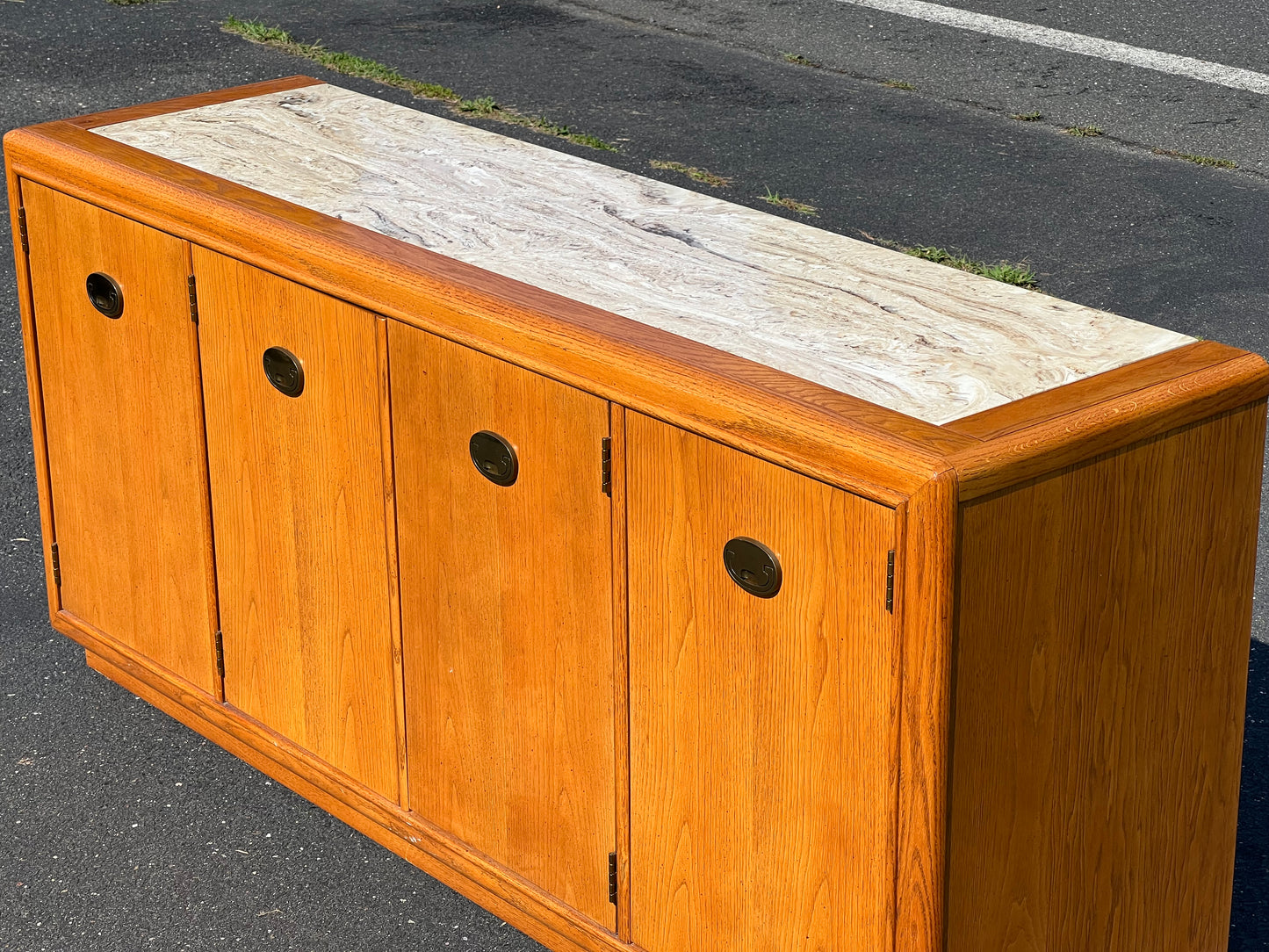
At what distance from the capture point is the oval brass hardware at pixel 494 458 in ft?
7.75

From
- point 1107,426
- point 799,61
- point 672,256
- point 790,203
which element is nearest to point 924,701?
point 1107,426

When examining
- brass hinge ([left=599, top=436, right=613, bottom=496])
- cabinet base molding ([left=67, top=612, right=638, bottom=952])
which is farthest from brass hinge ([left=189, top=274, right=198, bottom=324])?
brass hinge ([left=599, top=436, right=613, bottom=496])

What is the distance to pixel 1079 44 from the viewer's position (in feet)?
26.6

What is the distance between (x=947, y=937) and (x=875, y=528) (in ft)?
1.74

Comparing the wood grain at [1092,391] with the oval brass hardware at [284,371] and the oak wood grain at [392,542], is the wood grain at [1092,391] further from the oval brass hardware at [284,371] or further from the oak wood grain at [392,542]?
the oval brass hardware at [284,371]

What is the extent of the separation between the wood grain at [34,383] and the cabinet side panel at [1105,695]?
2029mm

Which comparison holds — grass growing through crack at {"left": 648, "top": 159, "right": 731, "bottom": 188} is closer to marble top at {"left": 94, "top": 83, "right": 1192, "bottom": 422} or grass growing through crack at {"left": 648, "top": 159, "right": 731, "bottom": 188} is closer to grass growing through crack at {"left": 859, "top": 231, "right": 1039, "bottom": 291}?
grass growing through crack at {"left": 859, "top": 231, "right": 1039, "bottom": 291}

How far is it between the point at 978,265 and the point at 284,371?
11.3ft

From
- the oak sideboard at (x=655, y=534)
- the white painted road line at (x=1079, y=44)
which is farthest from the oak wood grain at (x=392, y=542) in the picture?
the white painted road line at (x=1079, y=44)

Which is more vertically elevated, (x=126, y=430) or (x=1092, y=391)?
(x=1092, y=391)

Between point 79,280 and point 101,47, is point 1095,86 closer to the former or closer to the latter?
point 101,47

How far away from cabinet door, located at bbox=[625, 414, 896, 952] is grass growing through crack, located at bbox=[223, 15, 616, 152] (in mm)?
4702

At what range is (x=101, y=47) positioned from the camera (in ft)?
25.5

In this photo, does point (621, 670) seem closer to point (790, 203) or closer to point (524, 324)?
point (524, 324)
